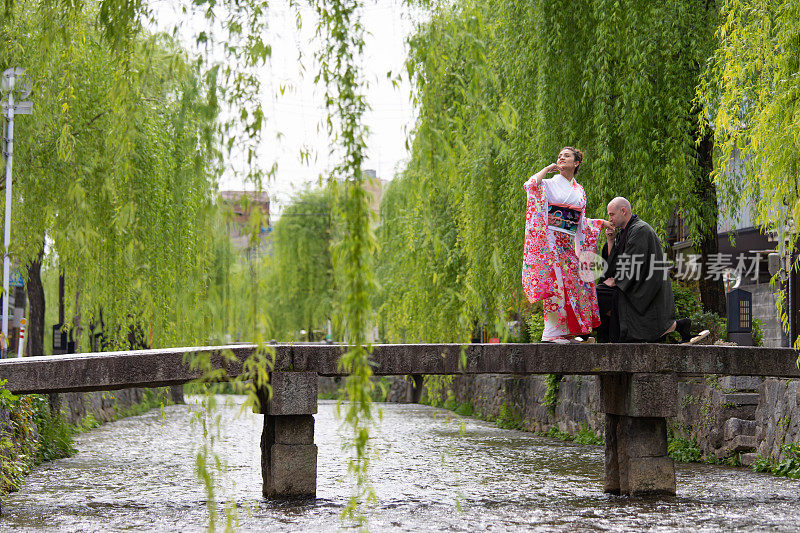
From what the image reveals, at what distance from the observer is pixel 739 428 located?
12.3 m

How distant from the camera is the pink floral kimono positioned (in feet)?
31.5

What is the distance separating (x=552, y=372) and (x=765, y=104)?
3.27 meters

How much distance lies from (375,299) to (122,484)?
18.3 meters

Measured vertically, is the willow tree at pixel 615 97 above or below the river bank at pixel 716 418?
above

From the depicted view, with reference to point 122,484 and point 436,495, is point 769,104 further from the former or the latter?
point 122,484

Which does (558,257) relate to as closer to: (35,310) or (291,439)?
(291,439)

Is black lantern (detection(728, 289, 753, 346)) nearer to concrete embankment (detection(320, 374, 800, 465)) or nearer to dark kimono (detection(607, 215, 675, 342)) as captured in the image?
concrete embankment (detection(320, 374, 800, 465))

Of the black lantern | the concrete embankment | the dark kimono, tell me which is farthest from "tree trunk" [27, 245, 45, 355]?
the dark kimono

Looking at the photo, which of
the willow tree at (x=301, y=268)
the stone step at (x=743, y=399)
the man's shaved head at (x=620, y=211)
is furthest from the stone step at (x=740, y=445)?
the willow tree at (x=301, y=268)

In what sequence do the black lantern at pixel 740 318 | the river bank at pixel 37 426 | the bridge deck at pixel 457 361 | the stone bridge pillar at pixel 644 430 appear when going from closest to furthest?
the bridge deck at pixel 457 361 → the stone bridge pillar at pixel 644 430 → the river bank at pixel 37 426 → the black lantern at pixel 740 318

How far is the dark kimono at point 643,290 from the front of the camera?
935cm

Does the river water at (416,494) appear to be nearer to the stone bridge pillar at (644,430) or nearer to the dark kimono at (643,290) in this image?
the stone bridge pillar at (644,430)

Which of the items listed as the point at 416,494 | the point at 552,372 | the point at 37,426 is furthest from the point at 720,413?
the point at 37,426

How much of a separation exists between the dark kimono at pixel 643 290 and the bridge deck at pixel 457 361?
1.45 feet
